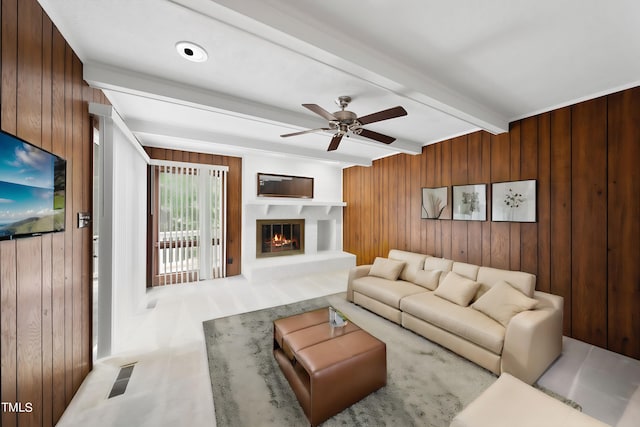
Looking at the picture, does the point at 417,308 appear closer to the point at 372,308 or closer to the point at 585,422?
the point at 372,308

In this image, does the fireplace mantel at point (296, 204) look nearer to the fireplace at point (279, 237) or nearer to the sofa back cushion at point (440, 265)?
the fireplace at point (279, 237)

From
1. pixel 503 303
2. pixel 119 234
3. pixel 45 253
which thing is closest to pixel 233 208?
pixel 119 234

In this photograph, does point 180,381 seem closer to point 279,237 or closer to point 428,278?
point 428,278

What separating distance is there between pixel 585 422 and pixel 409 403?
94 cm

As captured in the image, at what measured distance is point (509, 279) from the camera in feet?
8.18

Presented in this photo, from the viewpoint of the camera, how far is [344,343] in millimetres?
1857

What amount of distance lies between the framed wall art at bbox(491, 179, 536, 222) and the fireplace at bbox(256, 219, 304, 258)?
3.70 m

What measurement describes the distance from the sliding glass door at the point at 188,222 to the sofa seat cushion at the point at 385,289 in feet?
9.58

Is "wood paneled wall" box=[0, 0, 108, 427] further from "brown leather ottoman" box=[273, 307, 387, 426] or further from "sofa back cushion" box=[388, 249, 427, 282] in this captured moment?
"sofa back cushion" box=[388, 249, 427, 282]

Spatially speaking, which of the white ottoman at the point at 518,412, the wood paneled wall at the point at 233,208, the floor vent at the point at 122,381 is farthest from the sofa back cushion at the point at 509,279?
the wood paneled wall at the point at 233,208

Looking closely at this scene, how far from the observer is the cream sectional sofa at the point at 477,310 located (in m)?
1.92

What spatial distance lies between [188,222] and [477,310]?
4.63m

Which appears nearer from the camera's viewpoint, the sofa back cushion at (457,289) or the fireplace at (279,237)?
the sofa back cushion at (457,289)

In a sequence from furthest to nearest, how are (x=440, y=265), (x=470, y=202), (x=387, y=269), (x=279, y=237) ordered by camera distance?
(x=279, y=237) → (x=387, y=269) → (x=470, y=202) → (x=440, y=265)
